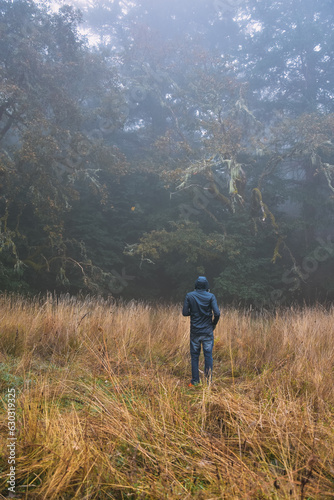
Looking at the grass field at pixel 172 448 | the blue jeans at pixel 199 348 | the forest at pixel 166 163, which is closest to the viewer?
the grass field at pixel 172 448

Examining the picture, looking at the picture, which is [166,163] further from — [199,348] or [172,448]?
[172,448]

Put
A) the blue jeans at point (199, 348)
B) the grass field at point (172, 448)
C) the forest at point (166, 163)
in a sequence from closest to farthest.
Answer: the grass field at point (172, 448) < the blue jeans at point (199, 348) < the forest at point (166, 163)

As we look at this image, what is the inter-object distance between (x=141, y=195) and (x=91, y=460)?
65.2 feet

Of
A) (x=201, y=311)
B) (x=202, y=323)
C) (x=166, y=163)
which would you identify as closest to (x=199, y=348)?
(x=202, y=323)

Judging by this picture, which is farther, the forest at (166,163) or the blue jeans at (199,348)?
the forest at (166,163)

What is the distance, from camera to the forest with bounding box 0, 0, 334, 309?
16047 mm

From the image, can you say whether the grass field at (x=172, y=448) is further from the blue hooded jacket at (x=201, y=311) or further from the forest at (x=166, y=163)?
the forest at (x=166, y=163)

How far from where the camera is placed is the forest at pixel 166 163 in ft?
52.6

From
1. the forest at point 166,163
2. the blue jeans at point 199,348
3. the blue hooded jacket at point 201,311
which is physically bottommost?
the blue jeans at point 199,348

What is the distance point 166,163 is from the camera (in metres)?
19.4

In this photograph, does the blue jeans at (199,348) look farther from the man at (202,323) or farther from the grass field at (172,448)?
the grass field at (172,448)

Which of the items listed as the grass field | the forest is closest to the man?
the grass field

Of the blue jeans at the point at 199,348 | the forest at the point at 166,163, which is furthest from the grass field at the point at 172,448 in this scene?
the forest at the point at 166,163

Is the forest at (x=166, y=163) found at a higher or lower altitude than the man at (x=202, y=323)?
higher
